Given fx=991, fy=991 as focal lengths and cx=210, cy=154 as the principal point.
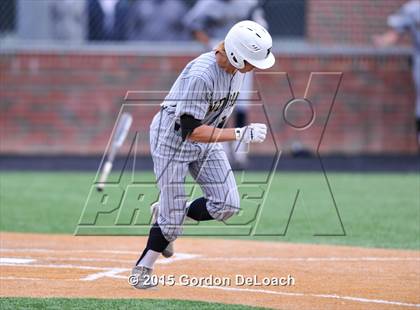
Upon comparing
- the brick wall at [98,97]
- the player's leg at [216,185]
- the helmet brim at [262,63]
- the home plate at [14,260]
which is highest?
the helmet brim at [262,63]

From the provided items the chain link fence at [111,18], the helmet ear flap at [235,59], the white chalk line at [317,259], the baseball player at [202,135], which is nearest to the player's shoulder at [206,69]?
the baseball player at [202,135]

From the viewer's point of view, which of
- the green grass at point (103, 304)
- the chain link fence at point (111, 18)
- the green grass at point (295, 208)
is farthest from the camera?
the chain link fence at point (111, 18)

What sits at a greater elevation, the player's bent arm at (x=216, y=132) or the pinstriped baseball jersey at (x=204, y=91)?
the pinstriped baseball jersey at (x=204, y=91)

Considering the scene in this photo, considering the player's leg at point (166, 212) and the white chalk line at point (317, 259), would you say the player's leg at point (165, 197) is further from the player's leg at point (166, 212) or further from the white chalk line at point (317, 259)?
the white chalk line at point (317, 259)

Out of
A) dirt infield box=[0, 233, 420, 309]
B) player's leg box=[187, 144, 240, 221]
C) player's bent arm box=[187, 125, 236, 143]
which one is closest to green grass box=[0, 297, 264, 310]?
dirt infield box=[0, 233, 420, 309]

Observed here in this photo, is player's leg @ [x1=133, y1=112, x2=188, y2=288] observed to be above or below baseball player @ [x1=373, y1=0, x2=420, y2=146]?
above

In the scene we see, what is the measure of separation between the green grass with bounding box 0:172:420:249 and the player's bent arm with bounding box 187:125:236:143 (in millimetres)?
3172

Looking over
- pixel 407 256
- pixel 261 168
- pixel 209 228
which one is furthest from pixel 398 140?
Result: pixel 407 256

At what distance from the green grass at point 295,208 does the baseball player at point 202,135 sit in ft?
9.19

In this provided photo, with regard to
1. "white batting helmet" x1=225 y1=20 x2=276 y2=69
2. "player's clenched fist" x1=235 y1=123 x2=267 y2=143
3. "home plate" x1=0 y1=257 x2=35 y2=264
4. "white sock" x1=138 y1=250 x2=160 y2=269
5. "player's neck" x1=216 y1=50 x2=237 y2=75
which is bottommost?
"home plate" x1=0 y1=257 x2=35 y2=264

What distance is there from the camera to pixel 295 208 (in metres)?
11.8

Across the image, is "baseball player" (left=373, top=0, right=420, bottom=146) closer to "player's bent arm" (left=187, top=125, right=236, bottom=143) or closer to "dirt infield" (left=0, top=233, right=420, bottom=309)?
"dirt infield" (left=0, top=233, right=420, bottom=309)

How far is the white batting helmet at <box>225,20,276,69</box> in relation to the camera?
6.64 m

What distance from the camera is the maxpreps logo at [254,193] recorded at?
34.6 ft
